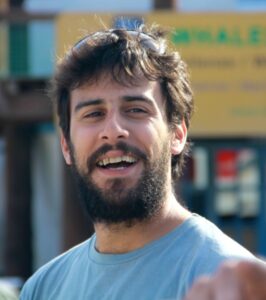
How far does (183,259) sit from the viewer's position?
1827 millimetres

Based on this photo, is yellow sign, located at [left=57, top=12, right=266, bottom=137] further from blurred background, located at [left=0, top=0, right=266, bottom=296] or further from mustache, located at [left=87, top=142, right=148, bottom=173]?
mustache, located at [left=87, top=142, right=148, bottom=173]

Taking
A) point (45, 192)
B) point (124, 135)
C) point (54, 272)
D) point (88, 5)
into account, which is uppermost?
point (124, 135)

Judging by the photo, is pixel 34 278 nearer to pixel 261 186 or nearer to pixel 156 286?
pixel 156 286

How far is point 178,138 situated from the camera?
2156 mm

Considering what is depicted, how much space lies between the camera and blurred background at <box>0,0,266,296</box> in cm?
933

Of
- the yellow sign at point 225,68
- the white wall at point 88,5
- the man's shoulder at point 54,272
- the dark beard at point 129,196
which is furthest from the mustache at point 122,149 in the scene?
the white wall at point 88,5

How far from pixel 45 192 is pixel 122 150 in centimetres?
980

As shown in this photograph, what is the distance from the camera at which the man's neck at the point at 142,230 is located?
6.42ft

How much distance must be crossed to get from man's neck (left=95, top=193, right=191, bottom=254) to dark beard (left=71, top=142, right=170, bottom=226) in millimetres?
16

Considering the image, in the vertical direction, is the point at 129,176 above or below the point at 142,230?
above

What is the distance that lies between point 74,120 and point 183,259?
46 centimetres

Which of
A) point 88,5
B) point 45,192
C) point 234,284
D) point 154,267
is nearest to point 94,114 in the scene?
point 154,267

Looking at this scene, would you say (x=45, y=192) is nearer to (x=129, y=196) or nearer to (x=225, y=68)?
(x=225, y=68)

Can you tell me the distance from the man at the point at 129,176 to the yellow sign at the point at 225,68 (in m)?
7.17
